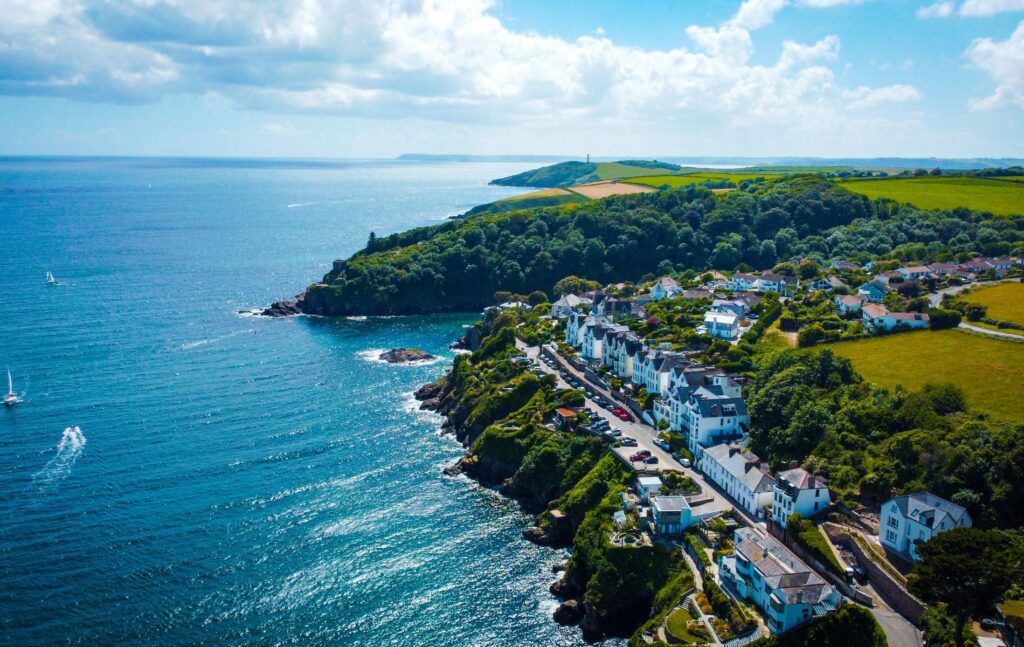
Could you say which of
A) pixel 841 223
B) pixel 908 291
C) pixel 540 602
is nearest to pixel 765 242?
pixel 841 223

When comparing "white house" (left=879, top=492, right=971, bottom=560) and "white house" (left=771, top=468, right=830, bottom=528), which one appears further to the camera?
"white house" (left=771, top=468, right=830, bottom=528)

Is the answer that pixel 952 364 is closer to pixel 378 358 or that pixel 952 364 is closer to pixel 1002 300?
pixel 1002 300

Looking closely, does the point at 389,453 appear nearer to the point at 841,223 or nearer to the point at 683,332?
the point at 683,332

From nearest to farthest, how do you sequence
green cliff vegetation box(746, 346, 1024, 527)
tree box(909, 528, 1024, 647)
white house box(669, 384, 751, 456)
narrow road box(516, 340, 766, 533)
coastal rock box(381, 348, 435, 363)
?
tree box(909, 528, 1024, 647), green cliff vegetation box(746, 346, 1024, 527), narrow road box(516, 340, 766, 533), white house box(669, 384, 751, 456), coastal rock box(381, 348, 435, 363)

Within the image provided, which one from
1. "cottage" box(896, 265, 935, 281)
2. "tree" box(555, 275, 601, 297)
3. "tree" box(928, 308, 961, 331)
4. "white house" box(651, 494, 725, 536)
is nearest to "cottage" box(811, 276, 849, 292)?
"cottage" box(896, 265, 935, 281)

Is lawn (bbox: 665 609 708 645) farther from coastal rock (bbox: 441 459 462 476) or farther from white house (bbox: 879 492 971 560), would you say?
coastal rock (bbox: 441 459 462 476)

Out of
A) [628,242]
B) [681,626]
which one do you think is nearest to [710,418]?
[681,626]
